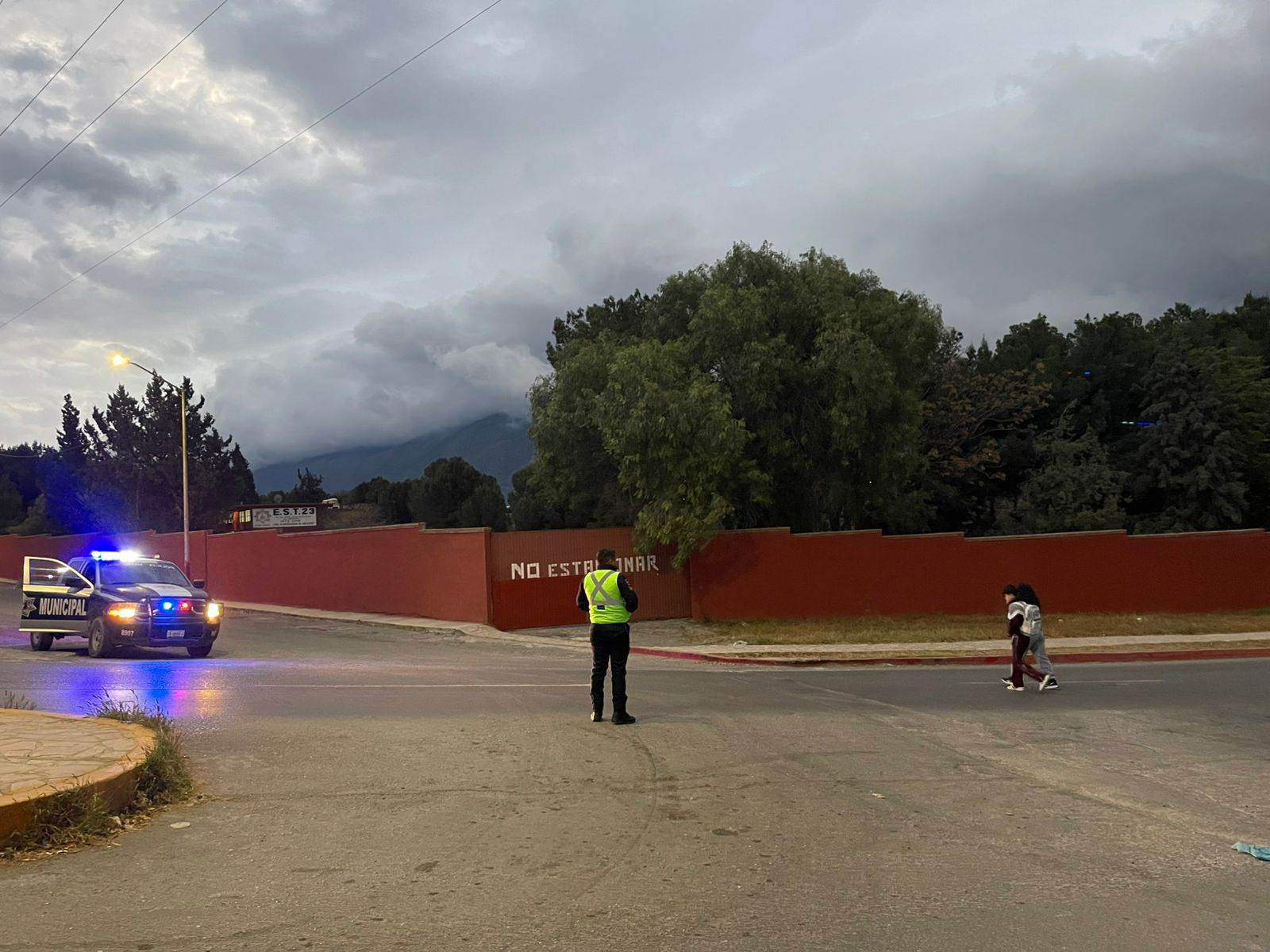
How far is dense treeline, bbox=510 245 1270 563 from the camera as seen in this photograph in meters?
24.6

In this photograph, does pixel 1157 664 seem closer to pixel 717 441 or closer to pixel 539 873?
pixel 717 441

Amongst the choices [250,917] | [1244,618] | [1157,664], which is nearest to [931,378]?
[1244,618]

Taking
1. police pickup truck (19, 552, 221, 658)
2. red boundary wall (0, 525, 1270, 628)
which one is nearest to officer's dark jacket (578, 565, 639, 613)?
police pickup truck (19, 552, 221, 658)

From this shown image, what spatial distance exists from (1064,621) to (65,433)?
8174 cm

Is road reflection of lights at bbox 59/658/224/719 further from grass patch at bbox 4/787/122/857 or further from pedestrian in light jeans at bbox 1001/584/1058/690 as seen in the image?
pedestrian in light jeans at bbox 1001/584/1058/690

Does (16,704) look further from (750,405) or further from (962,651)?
(750,405)

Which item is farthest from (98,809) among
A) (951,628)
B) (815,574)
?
(815,574)

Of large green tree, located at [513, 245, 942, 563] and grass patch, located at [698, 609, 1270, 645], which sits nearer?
grass patch, located at [698, 609, 1270, 645]

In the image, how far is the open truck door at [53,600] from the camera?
61.1 feet

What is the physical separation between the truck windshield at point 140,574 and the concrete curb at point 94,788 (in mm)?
11202

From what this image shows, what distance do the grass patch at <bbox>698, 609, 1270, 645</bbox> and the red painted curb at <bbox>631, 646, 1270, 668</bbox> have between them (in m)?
2.03

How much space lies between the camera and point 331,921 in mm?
4934

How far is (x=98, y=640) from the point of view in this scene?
18.1 meters

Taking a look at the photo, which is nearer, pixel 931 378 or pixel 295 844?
pixel 295 844
